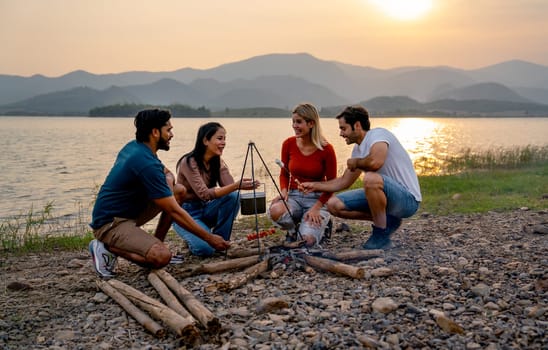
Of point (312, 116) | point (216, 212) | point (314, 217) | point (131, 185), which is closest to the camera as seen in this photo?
point (131, 185)

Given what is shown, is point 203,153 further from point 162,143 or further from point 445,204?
point 445,204

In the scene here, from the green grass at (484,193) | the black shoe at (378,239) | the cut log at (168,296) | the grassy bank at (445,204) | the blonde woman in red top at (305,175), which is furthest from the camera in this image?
the green grass at (484,193)

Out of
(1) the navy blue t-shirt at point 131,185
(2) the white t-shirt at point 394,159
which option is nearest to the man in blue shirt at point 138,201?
(1) the navy blue t-shirt at point 131,185

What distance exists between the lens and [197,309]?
450cm

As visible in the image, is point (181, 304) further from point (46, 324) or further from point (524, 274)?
point (524, 274)

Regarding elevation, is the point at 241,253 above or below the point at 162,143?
below

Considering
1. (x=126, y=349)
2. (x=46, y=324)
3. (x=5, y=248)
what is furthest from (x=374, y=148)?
(x=5, y=248)

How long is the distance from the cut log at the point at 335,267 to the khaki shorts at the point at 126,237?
1.76 metres

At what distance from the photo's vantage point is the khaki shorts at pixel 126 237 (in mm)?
5816

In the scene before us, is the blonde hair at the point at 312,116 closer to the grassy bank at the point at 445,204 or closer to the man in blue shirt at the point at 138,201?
the man in blue shirt at the point at 138,201

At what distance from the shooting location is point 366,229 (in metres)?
8.86

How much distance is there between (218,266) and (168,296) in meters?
1.06

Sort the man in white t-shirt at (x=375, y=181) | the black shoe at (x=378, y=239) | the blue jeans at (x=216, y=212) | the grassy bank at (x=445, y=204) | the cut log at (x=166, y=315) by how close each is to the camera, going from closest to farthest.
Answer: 1. the cut log at (x=166, y=315)
2. the man in white t-shirt at (x=375, y=181)
3. the black shoe at (x=378, y=239)
4. the blue jeans at (x=216, y=212)
5. the grassy bank at (x=445, y=204)

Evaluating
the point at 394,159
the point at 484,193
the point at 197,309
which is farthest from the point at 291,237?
the point at 484,193
